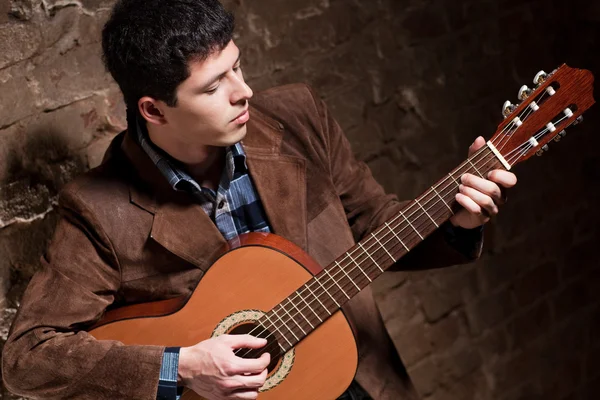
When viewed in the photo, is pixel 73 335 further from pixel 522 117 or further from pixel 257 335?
pixel 522 117

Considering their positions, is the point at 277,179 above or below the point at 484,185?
above

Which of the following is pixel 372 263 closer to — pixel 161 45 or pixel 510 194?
pixel 161 45

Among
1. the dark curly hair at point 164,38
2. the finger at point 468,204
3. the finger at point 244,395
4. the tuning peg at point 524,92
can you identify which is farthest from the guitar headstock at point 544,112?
the finger at point 244,395

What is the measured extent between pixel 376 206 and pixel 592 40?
65.7 inches

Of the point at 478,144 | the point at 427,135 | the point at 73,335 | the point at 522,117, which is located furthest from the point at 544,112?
the point at 427,135

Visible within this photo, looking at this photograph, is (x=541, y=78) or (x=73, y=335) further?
(x=73, y=335)

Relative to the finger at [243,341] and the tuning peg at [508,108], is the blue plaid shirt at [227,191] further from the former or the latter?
the tuning peg at [508,108]

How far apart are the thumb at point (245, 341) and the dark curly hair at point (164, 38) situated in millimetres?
531

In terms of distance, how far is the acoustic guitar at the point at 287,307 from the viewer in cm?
211

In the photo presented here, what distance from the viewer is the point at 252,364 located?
2072 mm

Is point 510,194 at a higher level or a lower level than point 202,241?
lower

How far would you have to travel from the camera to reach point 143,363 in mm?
2086

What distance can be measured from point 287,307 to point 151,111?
540 millimetres

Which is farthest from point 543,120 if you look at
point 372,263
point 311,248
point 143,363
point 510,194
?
point 510,194
